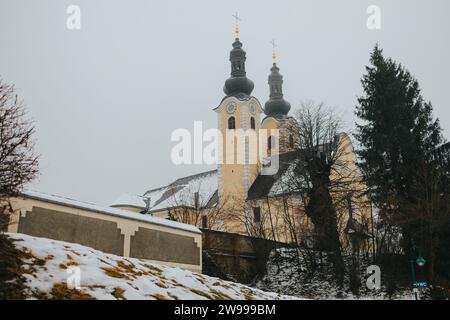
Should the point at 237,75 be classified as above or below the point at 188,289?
above

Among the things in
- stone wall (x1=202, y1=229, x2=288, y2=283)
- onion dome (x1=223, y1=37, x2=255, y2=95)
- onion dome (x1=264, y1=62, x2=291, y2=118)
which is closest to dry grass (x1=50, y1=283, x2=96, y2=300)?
stone wall (x1=202, y1=229, x2=288, y2=283)

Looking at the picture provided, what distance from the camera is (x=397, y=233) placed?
2478 centimetres

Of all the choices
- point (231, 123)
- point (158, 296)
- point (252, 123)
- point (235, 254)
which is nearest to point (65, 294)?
point (158, 296)

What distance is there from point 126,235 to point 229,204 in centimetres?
2813

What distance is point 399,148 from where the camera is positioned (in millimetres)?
24641

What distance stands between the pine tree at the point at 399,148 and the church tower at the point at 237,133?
20.0 m

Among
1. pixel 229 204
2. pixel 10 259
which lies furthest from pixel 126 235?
pixel 229 204

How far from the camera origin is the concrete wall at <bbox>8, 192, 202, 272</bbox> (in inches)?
578

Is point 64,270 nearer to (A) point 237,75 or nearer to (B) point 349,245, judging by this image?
(B) point 349,245

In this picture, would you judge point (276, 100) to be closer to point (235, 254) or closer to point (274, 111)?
point (274, 111)

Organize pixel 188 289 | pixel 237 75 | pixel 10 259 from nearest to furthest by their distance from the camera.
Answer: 1. pixel 10 259
2. pixel 188 289
3. pixel 237 75

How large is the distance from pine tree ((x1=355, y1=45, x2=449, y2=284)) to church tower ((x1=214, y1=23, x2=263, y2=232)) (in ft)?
65.5

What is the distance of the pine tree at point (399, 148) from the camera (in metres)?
22.2

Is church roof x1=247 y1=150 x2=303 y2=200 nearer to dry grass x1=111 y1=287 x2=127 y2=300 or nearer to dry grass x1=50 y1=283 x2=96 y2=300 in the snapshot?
dry grass x1=111 y1=287 x2=127 y2=300
